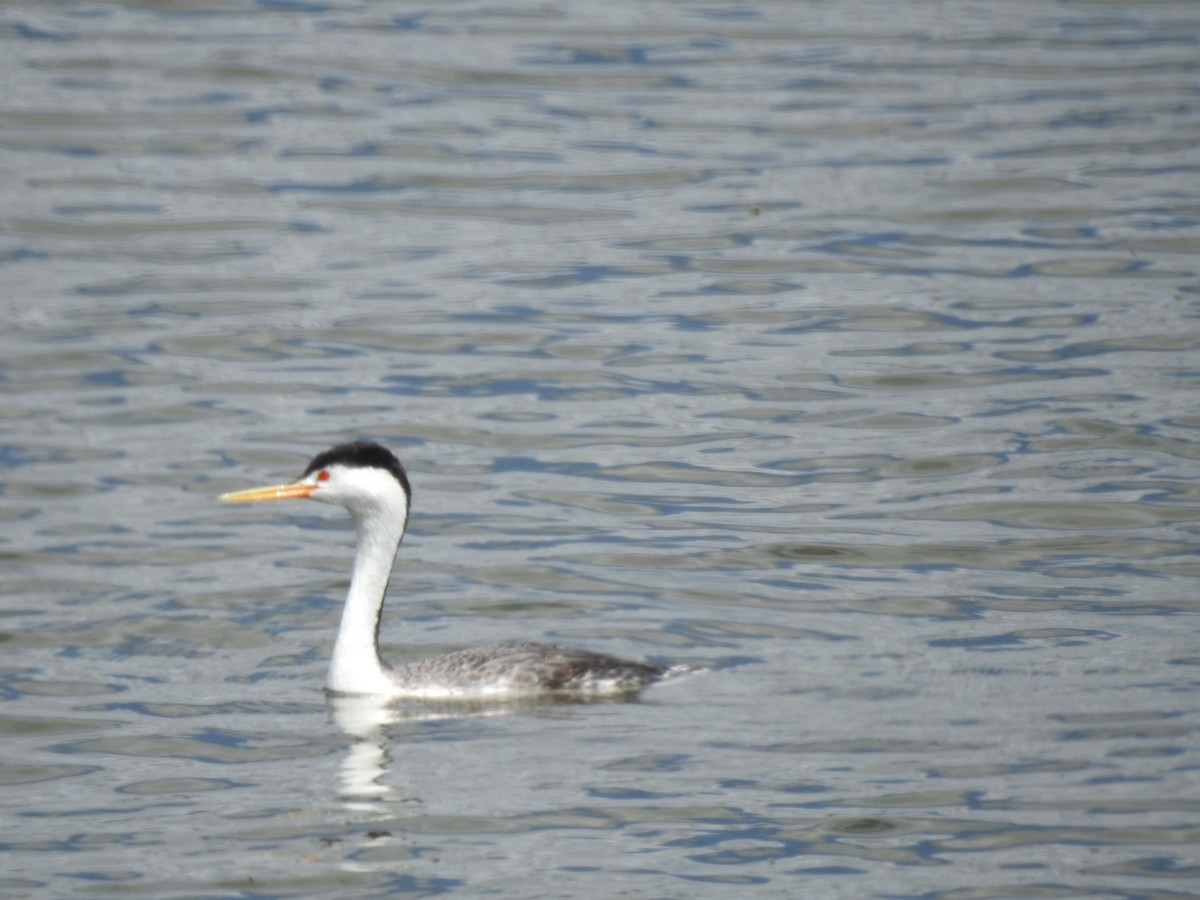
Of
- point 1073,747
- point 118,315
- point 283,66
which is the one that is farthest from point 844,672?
point 283,66

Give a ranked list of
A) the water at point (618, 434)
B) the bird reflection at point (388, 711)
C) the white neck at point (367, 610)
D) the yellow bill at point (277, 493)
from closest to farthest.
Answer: the water at point (618, 434), the bird reflection at point (388, 711), the white neck at point (367, 610), the yellow bill at point (277, 493)

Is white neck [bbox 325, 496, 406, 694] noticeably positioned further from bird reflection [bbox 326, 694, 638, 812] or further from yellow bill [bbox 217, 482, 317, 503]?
yellow bill [bbox 217, 482, 317, 503]

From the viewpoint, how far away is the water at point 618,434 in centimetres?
820

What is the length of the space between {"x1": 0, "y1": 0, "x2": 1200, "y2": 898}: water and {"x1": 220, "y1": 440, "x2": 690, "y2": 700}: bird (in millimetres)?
171

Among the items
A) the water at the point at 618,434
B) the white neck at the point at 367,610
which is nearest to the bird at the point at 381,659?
the white neck at the point at 367,610

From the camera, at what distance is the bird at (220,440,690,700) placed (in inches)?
376

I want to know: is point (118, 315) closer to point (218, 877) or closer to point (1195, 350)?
point (1195, 350)

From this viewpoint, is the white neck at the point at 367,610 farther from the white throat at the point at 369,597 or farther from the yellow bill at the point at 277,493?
the yellow bill at the point at 277,493

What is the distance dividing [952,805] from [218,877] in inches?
108

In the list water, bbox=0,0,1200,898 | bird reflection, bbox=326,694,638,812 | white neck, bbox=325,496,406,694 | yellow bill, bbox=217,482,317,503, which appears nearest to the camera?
water, bbox=0,0,1200,898

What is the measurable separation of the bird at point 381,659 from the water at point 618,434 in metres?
0.17

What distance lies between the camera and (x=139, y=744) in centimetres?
912

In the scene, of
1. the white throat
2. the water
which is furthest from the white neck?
the water

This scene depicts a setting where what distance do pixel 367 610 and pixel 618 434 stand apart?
448 cm
